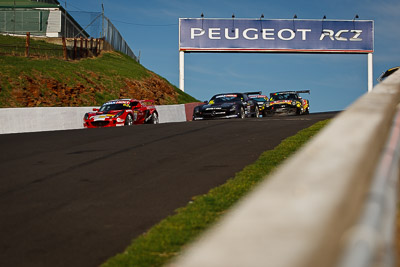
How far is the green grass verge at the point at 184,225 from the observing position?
16.9 feet

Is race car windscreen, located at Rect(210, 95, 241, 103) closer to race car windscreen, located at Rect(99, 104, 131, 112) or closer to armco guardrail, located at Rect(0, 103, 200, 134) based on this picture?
race car windscreen, located at Rect(99, 104, 131, 112)

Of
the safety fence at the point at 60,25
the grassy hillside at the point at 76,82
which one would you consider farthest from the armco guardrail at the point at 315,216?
the safety fence at the point at 60,25

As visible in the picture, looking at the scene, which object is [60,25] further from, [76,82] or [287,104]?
[287,104]

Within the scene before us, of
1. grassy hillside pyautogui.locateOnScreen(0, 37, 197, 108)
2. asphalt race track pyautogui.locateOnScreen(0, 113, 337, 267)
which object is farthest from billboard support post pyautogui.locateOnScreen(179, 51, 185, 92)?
asphalt race track pyautogui.locateOnScreen(0, 113, 337, 267)

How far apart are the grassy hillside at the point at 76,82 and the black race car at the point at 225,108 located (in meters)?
11.6

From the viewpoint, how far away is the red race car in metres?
23.6

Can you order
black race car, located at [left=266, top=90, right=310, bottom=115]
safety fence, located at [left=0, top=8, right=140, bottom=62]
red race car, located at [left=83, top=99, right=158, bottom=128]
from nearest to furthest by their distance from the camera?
red race car, located at [left=83, top=99, right=158, bottom=128], black race car, located at [left=266, top=90, right=310, bottom=115], safety fence, located at [left=0, top=8, right=140, bottom=62]

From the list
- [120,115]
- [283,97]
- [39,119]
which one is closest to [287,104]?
[283,97]

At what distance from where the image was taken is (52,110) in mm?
25609

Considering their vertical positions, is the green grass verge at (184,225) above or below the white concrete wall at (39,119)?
below

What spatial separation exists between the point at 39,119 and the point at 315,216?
24511 mm

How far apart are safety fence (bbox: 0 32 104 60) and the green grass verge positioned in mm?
32526

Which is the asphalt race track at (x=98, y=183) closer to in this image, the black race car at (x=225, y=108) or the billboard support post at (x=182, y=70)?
the black race car at (x=225, y=108)

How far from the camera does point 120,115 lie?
23672 millimetres
